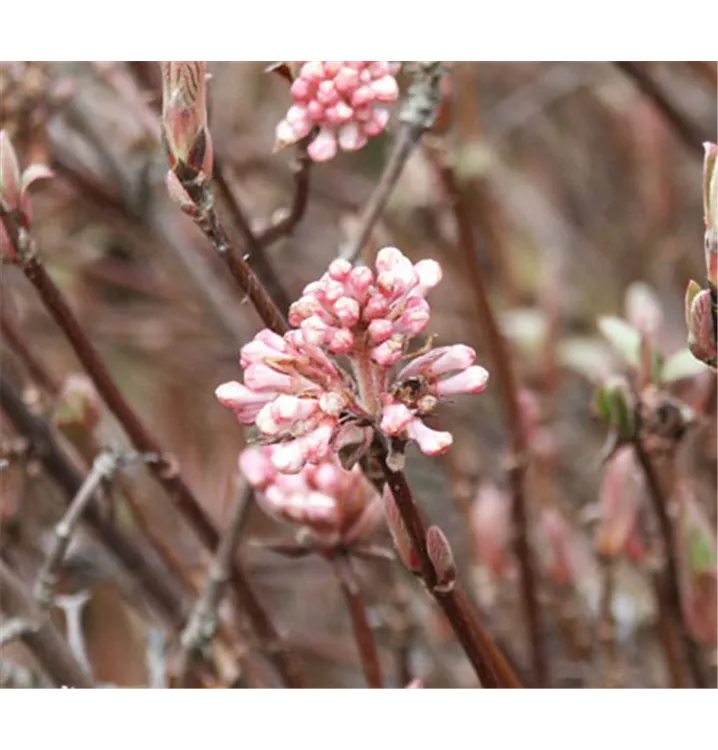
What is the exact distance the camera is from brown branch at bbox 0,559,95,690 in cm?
85

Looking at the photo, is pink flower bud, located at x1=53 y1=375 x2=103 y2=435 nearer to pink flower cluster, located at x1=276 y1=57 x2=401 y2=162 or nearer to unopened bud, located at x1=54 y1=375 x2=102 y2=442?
unopened bud, located at x1=54 y1=375 x2=102 y2=442

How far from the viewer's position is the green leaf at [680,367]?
0.90 m

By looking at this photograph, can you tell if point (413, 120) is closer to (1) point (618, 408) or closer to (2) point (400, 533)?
(1) point (618, 408)

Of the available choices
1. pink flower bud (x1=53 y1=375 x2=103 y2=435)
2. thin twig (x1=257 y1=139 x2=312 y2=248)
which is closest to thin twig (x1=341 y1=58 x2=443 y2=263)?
thin twig (x1=257 y1=139 x2=312 y2=248)

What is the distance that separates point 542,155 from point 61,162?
3.50 ft

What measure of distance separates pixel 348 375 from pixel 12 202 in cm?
27

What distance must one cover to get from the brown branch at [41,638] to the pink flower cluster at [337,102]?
36cm

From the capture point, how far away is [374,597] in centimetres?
131

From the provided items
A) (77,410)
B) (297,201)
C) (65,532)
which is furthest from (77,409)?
(297,201)

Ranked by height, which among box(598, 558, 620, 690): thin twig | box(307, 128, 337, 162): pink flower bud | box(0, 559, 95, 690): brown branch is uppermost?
box(307, 128, 337, 162): pink flower bud

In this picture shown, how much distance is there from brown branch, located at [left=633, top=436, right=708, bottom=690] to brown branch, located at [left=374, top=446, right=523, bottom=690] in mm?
183

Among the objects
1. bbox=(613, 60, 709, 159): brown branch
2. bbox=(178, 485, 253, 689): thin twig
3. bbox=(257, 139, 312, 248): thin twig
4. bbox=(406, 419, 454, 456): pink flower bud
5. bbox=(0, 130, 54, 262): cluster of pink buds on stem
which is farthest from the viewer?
bbox=(613, 60, 709, 159): brown branch

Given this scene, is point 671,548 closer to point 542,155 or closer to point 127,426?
point 127,426
